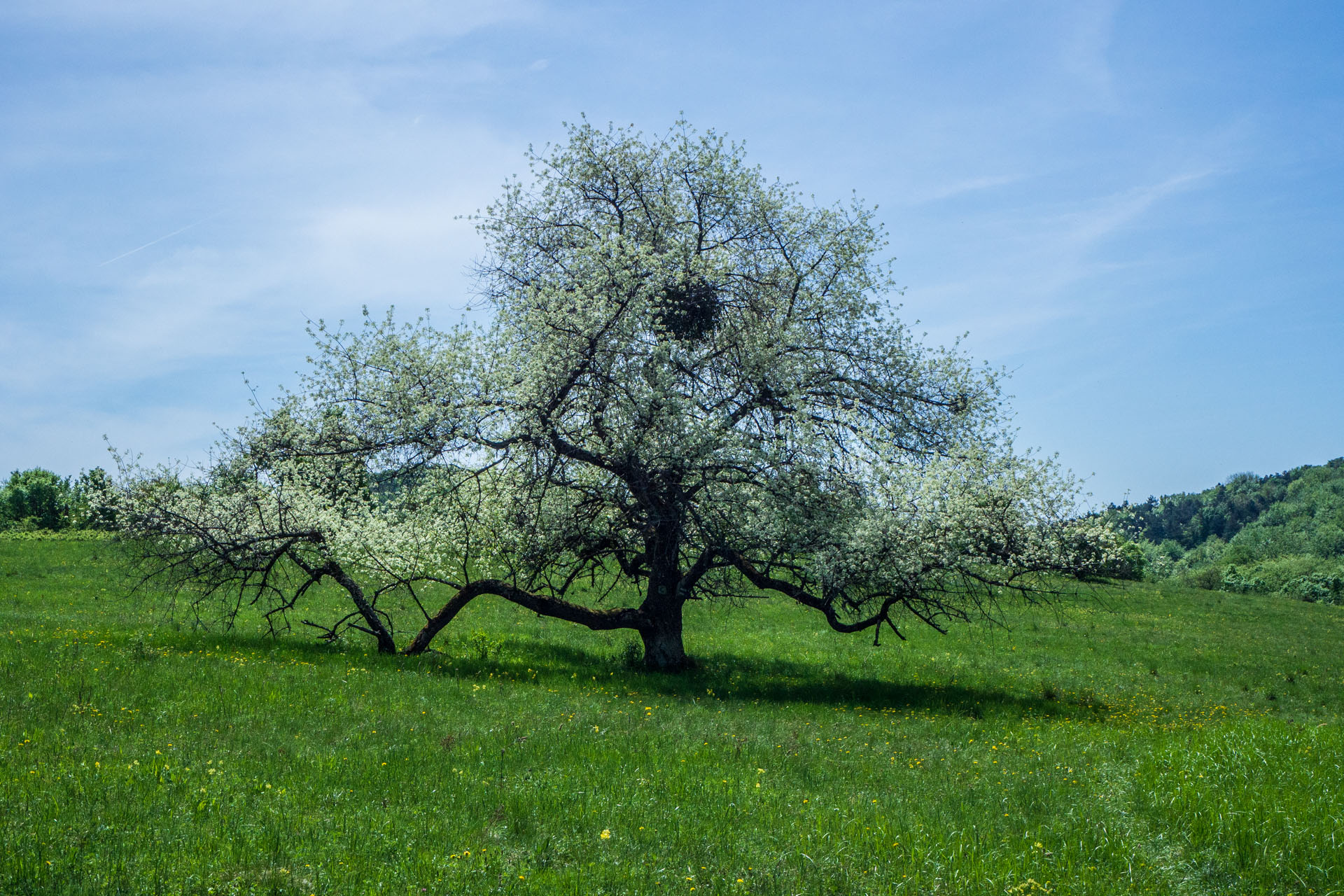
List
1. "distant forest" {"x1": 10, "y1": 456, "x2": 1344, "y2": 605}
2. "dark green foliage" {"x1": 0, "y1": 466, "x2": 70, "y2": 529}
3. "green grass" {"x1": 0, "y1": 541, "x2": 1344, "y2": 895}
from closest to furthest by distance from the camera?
"green grass" {"x1": 0, "y1": 541, "x2": 1344, "y2": 895}, "distant forest" {"x1": 10, "y1": 456, "x2": 1344, "y2": 605}, "dark green foliage" {"x1": 0, "y1": 466, "x2": 70, "y2": 529}

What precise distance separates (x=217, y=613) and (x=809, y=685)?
68.7 ft

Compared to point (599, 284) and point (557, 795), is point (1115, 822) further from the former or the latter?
point (599, 284)

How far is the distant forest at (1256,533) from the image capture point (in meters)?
67.7

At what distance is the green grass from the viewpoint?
7.22m

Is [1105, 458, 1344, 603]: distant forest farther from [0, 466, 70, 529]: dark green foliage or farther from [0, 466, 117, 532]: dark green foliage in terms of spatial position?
[0, 466, 70, 529]: dark green foliage

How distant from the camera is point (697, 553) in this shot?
811 inches

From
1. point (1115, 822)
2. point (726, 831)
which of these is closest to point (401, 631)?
point (726, 831)

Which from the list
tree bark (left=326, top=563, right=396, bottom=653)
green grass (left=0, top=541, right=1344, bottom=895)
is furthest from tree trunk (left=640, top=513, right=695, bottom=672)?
tree bark (left=326, top=563, right=396, bottom=653)

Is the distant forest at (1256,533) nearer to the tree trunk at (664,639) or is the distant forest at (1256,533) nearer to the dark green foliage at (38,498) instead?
the tree trunk at (664,639)

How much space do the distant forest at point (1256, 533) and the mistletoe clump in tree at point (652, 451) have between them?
5.31 m

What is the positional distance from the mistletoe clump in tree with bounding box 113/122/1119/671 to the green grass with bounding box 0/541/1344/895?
254cm

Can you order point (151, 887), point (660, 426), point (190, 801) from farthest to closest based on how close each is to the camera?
point (660, 426)
point (190, 801)
point (151, 887)

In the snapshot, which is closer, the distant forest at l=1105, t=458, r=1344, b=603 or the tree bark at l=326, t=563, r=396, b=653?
the tree bark at l=326, t=563, r=396, b=653

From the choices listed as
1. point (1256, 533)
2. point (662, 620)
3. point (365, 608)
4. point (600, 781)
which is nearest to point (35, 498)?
point (365, 608)
